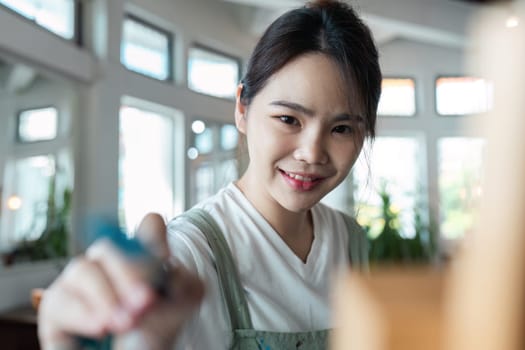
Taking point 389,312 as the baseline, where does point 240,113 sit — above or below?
above

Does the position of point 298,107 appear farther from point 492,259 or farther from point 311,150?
point 492,259

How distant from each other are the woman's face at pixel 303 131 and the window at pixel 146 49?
4107 mm

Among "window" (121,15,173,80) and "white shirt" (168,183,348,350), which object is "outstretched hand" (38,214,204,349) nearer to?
"white shirt" (168,183,348,350)

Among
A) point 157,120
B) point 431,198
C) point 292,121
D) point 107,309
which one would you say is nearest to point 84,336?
point 107,309

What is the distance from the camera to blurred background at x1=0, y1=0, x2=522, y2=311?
3.56 m

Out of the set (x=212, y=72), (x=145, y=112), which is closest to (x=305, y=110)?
(x=145, y=112)

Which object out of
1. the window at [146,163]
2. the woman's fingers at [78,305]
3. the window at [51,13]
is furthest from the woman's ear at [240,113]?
the window at [146,163]

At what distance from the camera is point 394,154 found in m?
7.82

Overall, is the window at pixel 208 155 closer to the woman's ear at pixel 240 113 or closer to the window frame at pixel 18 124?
the window frame at pixel 18 124

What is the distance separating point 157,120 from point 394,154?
3.91 m

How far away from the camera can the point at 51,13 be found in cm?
391

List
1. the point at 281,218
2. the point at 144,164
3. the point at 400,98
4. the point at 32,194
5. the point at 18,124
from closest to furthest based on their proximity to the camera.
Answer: the point at 281,218 < the point at 18,124 < the point at 32,194 < the point at 144,164 < the point at 400,98

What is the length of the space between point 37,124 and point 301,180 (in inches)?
137

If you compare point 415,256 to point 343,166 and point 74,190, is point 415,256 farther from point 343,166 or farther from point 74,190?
point 74,190
